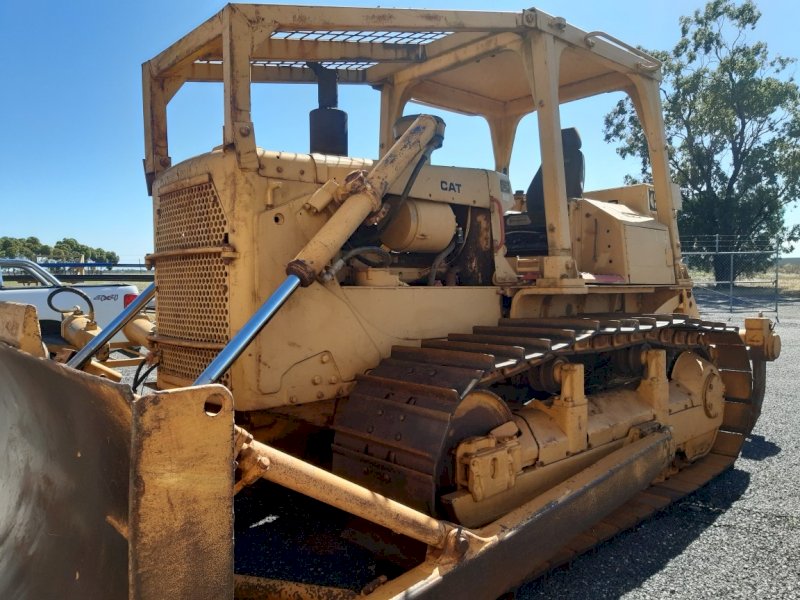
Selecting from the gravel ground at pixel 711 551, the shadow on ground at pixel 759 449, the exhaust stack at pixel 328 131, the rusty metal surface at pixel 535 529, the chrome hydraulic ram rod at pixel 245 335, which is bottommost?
the gravel ground at pixel 711 551

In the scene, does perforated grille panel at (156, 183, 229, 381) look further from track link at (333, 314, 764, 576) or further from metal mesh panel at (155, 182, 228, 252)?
track link at (333, 314, 764, 576)

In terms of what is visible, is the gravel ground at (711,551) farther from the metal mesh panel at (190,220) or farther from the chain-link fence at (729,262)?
the chain-link fence at (729,262)

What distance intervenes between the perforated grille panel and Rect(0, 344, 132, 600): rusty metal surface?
0.83 m

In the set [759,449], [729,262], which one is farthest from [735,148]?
[759,449]

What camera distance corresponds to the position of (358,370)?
338 cm

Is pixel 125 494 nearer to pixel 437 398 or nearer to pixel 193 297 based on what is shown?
pixel 437 398

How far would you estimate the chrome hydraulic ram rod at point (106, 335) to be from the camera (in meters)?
3.42

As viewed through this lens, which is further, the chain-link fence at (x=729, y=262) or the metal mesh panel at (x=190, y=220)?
the chain-link fence at (x=729, y=262)

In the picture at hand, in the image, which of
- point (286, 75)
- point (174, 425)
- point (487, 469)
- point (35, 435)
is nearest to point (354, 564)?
point (487, 469)

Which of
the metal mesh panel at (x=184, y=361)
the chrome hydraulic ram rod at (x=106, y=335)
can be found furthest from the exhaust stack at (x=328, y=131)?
the metal mesh panel at (x=184, y=361)

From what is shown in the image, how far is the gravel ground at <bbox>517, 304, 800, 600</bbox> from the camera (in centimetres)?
320

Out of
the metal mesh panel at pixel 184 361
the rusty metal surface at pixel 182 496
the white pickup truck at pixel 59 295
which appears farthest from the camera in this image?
the white pickup truck at pixel 59 295

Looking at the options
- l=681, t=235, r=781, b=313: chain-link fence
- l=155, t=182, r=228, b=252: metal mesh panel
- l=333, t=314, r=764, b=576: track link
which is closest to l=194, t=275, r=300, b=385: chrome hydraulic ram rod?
l=155, t=182, r=228, b=252: metal mesh panel

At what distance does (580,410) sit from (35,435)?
2.67 m
